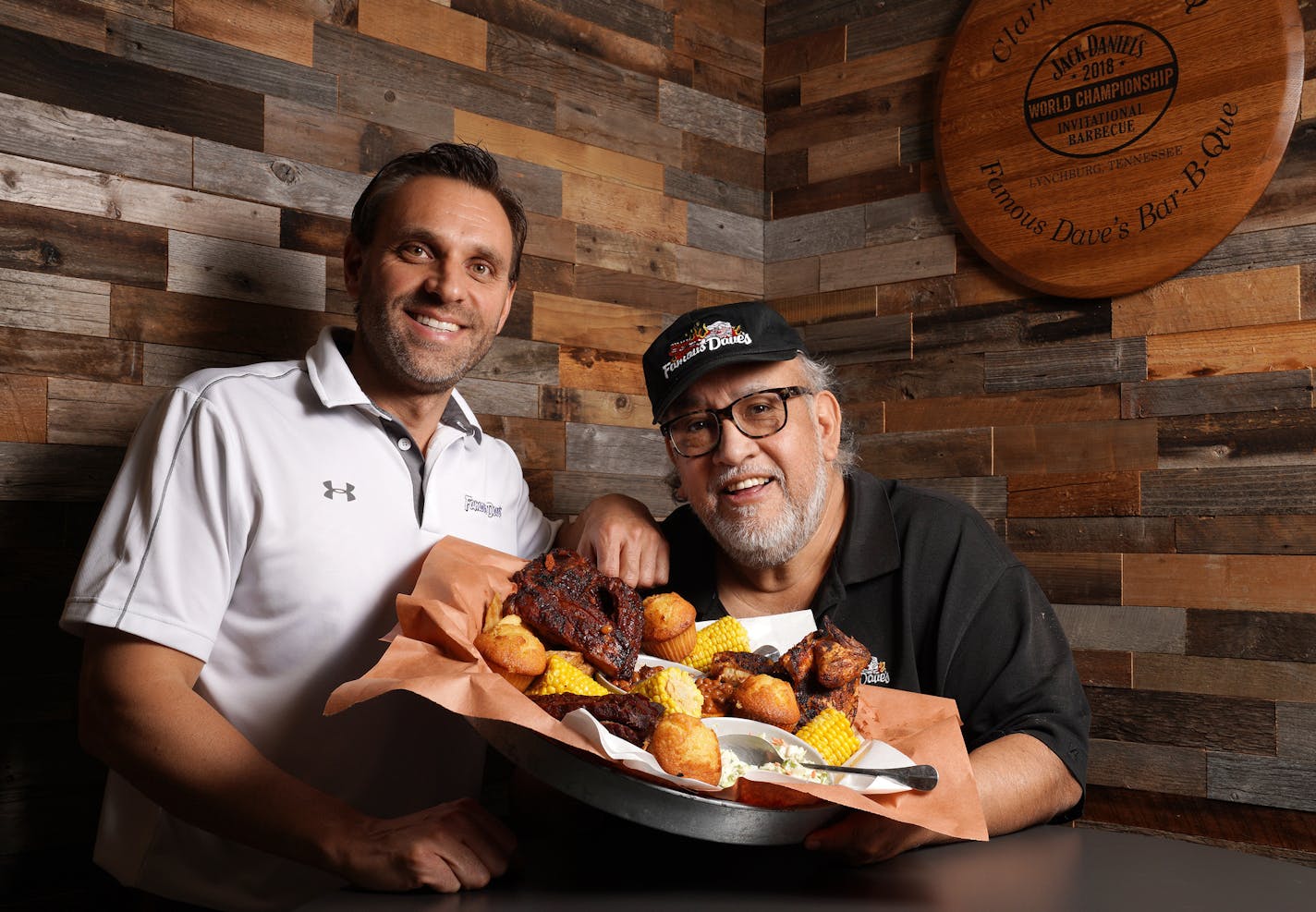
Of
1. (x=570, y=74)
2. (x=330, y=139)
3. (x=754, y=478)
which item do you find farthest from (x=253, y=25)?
(x=754, y=478)

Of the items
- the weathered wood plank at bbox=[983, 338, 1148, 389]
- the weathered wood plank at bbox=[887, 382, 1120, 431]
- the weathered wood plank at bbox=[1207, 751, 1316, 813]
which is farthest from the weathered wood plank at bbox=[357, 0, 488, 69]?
the weathered wood plank at bbox=[1207, 751, 1316, 813]

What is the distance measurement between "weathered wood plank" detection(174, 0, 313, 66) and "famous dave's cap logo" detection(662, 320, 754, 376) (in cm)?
137

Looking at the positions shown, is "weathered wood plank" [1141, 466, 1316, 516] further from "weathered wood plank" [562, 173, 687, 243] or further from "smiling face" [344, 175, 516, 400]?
"smiling face" [344, 175, 516, 400]

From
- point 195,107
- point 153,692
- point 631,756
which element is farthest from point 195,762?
point 195,107

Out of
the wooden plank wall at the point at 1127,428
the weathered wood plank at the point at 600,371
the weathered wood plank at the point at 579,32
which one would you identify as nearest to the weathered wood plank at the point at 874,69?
the wooden plank wall at the point at 1127,428

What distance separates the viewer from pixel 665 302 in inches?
141

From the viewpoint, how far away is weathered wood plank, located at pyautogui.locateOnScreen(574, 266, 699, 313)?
3383 millimetres

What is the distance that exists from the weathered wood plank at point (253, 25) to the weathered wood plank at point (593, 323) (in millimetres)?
931

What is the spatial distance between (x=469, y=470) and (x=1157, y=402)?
1.88m

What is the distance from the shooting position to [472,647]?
142 centimetres

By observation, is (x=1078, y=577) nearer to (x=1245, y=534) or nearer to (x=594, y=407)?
(x=1245, y=534)

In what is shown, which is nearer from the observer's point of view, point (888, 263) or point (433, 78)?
point (433, 78)

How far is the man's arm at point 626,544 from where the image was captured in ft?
6.86

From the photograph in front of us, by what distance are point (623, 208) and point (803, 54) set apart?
88 centimetres
